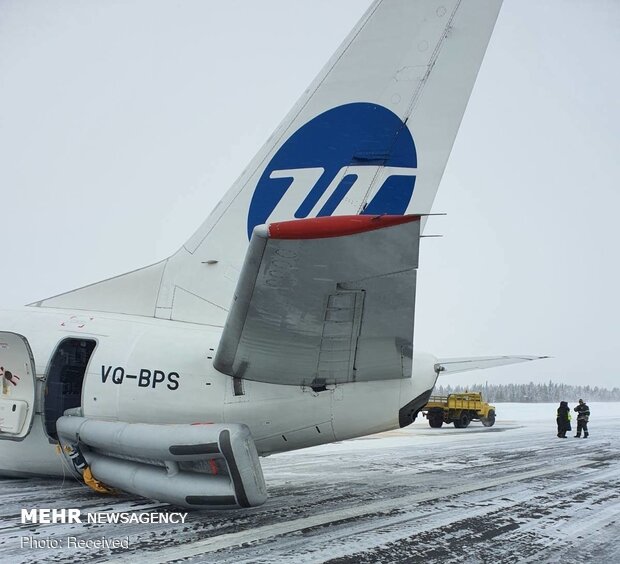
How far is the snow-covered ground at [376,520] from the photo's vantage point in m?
5.11

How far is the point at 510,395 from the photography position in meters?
134

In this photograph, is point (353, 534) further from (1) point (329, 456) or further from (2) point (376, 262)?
(1) point (329, 456)

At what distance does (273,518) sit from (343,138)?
4430mm

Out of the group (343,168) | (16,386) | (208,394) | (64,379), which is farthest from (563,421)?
(16,386)

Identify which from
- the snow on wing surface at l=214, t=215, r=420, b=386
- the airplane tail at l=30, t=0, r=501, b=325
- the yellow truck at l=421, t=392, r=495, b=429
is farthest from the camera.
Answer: the yellow truck at l=421, t=392, r=495, b=429

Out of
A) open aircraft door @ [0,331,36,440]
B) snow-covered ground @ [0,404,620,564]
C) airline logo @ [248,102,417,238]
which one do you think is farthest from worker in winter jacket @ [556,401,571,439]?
open aircraft door @ [0,331,36,440]

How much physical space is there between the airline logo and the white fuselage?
6.10ft

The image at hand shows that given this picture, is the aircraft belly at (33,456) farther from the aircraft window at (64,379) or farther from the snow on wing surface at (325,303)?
the snow on wing surface at (325,303)

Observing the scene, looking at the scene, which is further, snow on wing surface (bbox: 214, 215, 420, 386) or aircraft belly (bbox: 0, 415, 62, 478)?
aircraft belly (bbox: 0, 415, 62, 478)

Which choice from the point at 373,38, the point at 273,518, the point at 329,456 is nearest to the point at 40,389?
the point at 273,518

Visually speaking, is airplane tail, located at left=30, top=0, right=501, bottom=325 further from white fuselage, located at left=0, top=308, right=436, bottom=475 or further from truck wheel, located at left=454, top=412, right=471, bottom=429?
truck wheel, located at left=454, top=412, right=471, bottom=429

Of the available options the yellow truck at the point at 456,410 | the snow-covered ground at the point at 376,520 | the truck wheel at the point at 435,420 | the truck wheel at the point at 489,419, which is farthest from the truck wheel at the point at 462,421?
the snow-covered ground at the point at 376,520

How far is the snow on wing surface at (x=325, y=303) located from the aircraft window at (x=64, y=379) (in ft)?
8.21

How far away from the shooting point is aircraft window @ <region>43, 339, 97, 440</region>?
307 inches
